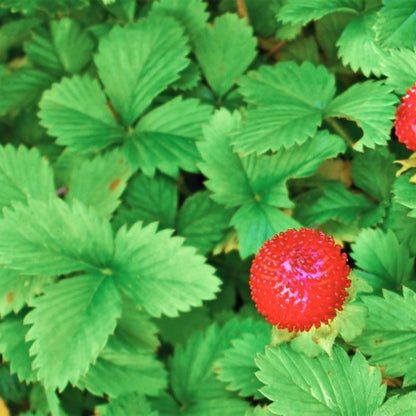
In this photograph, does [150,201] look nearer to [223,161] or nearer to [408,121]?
[223,161]

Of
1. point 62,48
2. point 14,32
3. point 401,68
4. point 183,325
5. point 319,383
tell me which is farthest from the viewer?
point 14,32

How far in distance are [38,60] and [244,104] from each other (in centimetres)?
70

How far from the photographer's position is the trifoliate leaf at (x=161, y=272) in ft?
4.76

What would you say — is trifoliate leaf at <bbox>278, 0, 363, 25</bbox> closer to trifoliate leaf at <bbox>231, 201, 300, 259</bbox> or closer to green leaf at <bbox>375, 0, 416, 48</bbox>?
green leaf at <bbox>375, 0, 416, 48</bbox>

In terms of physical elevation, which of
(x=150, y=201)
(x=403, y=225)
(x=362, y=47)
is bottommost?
(x=403, y=225)

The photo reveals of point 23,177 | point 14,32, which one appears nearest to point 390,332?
point 23,177

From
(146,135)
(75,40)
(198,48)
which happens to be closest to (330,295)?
(146,135)

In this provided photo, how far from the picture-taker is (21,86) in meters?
1.95

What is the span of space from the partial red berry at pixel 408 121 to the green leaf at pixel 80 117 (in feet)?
2.66

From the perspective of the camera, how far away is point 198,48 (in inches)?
70.5

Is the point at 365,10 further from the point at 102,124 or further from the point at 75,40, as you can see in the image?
the point at 75,40

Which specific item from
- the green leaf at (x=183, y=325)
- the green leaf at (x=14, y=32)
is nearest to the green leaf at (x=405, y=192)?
the green leaf at (x=183, y=325)

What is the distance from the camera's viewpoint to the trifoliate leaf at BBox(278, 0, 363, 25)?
146 centimetres

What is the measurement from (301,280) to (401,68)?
1.90 ft
